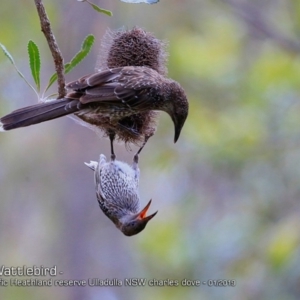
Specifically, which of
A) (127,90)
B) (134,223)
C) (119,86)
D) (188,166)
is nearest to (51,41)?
(119,86)

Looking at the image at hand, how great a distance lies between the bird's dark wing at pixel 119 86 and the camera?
445cm

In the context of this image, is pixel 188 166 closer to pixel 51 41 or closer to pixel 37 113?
pixel 37 113

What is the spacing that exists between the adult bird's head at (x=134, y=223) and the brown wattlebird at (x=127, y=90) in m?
0.60

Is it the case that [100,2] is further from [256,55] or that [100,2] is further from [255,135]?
[255,135]

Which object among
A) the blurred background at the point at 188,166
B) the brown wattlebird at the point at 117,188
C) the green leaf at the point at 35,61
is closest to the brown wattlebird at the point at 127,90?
the brown wattlebird at the point at 117,188

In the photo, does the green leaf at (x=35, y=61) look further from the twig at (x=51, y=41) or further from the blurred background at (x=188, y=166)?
the blurred background at (x=188, y=166)

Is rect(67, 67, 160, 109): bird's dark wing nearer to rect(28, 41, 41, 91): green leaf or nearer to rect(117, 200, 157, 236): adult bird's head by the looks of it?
rect(28, 41, 41, 91): green leaf

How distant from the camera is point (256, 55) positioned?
896cm

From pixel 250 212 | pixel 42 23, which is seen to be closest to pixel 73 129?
pixel 250 212

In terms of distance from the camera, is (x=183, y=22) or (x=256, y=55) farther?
(x=183, y=22)

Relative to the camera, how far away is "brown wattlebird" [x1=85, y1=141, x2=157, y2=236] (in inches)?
197

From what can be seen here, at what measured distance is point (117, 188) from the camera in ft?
16.7

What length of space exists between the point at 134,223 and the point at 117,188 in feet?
1.41

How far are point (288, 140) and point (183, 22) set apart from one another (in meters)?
3.44
